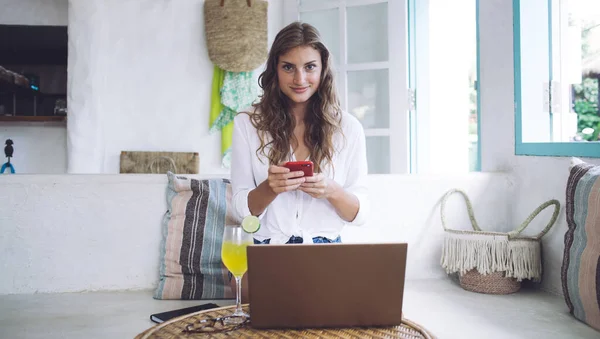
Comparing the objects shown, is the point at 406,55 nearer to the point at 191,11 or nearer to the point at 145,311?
the point at 191,11

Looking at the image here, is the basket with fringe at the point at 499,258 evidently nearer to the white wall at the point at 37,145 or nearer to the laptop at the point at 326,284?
the laptop at the point at 326,284

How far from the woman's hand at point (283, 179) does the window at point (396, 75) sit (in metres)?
1.95

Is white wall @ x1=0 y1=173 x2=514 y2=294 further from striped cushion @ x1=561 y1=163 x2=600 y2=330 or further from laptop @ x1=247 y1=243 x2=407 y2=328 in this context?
striped cushion @ x1=561 y1=163 x2=600 y2=330

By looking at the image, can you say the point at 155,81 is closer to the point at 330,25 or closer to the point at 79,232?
the point at 330,25

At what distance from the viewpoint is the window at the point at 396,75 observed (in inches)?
129

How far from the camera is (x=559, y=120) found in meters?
2.33

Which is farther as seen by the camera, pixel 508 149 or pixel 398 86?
pixel 398 86

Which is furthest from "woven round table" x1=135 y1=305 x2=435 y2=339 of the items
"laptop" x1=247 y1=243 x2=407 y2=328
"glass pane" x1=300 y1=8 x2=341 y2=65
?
"glass pane" x1=300 y1=8 x2=341 y2=65

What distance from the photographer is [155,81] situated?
4.14 metres

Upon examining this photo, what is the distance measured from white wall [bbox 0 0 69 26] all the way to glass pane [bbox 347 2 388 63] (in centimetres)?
264

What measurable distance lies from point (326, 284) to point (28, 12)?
174 inches

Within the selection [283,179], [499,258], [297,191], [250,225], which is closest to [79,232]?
[297,191]

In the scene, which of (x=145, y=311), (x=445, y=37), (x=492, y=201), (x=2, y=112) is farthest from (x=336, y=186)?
(x=2, y=112)

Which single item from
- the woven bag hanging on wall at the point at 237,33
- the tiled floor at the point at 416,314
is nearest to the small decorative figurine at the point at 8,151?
the woven bag hanging on wall at the point at 237,33
